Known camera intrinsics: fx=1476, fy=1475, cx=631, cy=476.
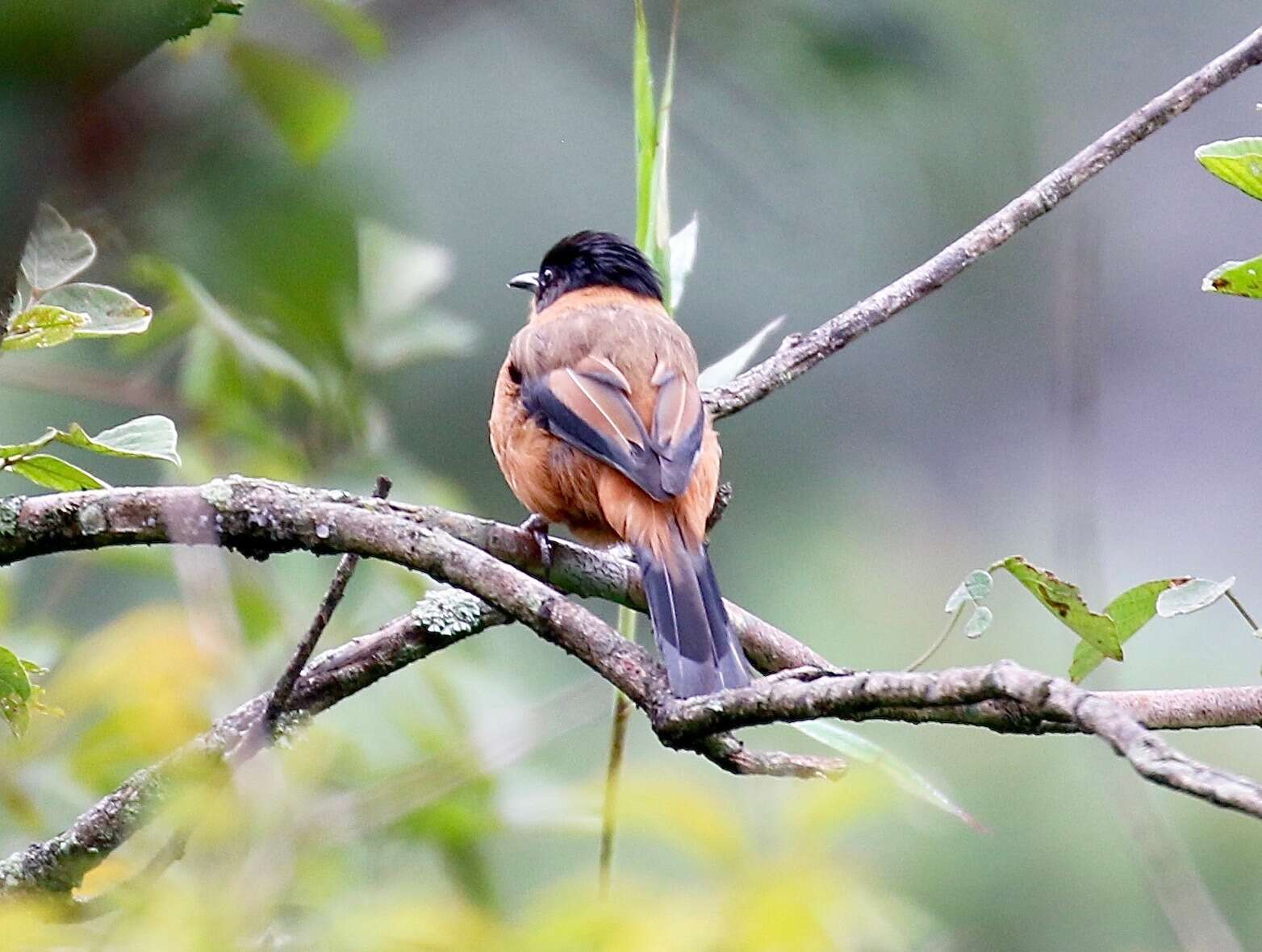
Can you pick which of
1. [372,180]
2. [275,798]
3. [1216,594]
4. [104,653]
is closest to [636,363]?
[104,653]

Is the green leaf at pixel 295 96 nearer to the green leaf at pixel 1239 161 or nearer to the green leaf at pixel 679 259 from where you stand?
the green leaf at pixel 1239 161

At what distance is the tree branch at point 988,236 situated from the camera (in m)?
2.53

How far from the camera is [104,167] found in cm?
61

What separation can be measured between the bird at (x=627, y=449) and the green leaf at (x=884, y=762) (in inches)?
5.7

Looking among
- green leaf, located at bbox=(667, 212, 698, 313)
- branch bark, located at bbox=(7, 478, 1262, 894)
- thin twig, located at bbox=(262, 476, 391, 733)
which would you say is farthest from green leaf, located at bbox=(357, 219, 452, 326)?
thin twig, located at bbox=(262, 476, 391, 733)

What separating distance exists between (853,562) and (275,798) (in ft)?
22.1

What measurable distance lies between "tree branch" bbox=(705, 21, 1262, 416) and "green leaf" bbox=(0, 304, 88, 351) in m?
1.31

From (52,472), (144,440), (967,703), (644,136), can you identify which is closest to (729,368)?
(644,136)

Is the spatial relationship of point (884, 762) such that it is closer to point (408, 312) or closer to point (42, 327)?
point (42, 327)

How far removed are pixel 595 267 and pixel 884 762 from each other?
245 cm

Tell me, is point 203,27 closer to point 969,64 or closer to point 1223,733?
point 969,64

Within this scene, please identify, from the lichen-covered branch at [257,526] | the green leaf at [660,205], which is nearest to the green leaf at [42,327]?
the lichen-covered branch at [257,526]

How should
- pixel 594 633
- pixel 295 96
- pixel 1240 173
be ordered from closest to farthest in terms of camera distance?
pixel 295 96 < pixel 594 633 < pixel 1240 173

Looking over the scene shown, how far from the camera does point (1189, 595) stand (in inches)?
78.5
